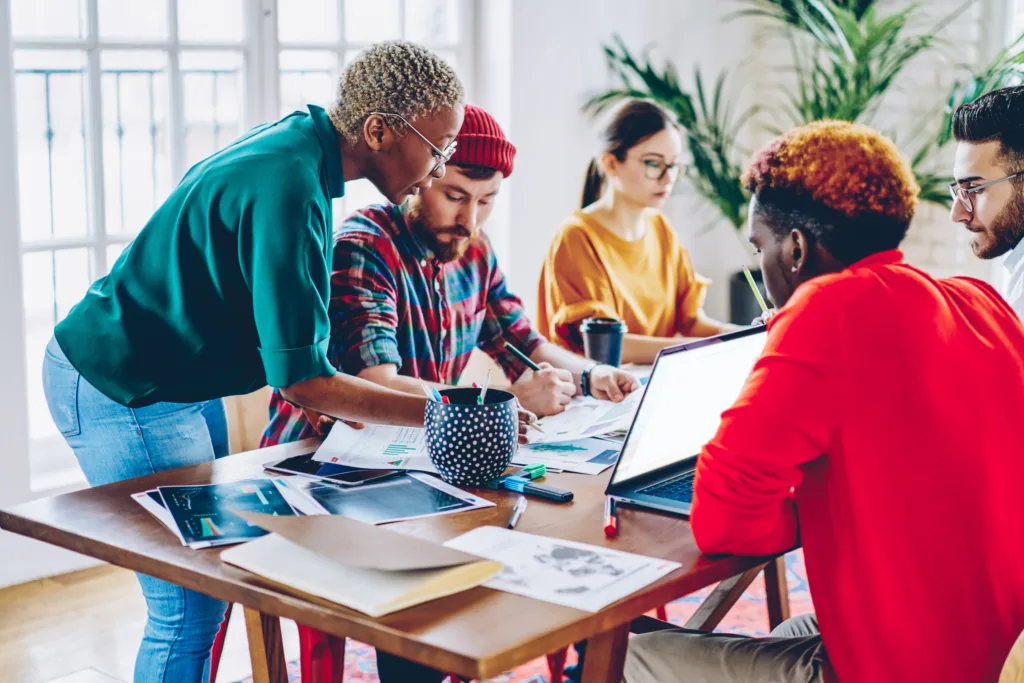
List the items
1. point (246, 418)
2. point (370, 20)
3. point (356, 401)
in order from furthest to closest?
point (370, 20) → point (246, 418) → point (356, 401)

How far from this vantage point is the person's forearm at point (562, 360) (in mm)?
2365

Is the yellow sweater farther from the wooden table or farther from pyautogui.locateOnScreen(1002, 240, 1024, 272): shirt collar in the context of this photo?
the wooden table

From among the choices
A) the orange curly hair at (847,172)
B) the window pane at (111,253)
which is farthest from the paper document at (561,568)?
the window pane at (111,253)

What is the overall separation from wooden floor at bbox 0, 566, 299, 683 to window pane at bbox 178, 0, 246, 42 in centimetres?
165

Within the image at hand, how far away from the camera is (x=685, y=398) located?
5.82 feet

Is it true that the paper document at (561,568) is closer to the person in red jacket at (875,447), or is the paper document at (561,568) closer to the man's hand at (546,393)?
the person in red jacket at (875,447)

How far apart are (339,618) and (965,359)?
82 centimetres

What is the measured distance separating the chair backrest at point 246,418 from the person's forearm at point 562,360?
65cm

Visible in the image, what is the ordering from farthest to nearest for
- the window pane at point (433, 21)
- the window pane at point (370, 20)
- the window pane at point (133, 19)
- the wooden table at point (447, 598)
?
the window pane at point (433, 21) → the window pane at point (370, 20) → the window pane at point (133, 19) → the wooden table at point (447, 598)

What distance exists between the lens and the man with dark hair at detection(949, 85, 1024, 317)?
2.22 meters

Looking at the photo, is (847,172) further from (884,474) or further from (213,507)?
(213,507)

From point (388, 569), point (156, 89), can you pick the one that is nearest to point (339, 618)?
point (388, 569)

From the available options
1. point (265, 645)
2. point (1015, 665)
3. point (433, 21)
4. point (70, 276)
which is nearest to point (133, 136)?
point (70, 276)

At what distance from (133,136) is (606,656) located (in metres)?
2.68
